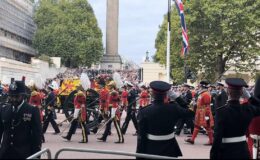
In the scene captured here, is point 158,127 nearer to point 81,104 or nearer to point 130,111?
point 81,104

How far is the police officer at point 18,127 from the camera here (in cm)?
664

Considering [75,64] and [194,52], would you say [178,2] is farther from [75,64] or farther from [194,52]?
[75,64]

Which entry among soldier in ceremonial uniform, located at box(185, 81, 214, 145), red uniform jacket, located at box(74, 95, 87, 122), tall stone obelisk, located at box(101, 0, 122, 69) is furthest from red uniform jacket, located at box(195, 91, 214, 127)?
tall stone obelisk, located at box(101, 0, 122, 69)

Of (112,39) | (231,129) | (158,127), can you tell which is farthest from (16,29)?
(231,129)

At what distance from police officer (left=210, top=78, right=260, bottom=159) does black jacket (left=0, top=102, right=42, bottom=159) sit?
Answer: 2.14 metres

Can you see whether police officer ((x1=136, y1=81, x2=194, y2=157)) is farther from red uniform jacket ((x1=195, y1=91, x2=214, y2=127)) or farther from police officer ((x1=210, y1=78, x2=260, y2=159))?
red uniform jacket ((x1=195, y1=91, x2=214, y2=127))

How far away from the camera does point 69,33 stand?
3034 inches

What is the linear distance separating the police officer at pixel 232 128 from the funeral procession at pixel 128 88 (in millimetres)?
11

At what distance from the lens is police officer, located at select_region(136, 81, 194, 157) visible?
21.0 ft

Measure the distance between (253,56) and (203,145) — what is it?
85.4ft

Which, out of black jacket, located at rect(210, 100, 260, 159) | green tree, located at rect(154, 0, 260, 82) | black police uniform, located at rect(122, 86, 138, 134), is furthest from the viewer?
green tree, located at rect(154, 0, 260, 82)

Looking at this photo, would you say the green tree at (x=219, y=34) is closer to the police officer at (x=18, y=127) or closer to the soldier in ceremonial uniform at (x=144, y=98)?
the soldier in ceremonial uniform at (x=144, y=98)

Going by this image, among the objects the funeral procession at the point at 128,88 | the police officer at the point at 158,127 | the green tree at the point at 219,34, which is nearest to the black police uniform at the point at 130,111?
the funeral procession at the point at 128,88

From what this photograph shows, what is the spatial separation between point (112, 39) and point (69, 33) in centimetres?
604
